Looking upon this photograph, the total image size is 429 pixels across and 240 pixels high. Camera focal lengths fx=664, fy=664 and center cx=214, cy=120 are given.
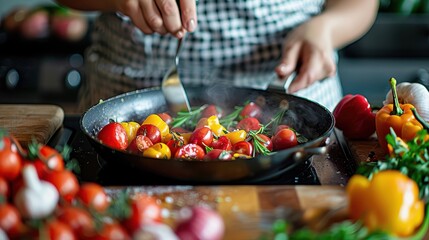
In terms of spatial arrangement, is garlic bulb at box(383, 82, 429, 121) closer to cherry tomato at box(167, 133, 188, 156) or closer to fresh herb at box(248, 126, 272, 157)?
fresh herb at box(248, 126, 272, 157)

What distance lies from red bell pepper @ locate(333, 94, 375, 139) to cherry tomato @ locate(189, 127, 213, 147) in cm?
30

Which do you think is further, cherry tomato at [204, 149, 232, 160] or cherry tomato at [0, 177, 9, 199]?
cherry tomato at [204, 149, 232, 160]

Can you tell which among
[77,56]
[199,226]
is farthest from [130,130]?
[77,56]

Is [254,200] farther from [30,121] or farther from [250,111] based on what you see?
[30,121]

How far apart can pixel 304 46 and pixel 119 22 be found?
1.61 feet

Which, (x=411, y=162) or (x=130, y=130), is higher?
(x=411, y=162)

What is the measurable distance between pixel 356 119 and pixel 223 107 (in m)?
0.28

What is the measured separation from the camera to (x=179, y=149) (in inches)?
42.6

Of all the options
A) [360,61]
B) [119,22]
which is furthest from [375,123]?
[360,61]

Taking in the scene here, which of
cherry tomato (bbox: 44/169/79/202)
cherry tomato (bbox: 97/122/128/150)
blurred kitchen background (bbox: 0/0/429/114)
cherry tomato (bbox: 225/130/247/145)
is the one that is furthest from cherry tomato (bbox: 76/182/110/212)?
blurred kitchen background (bbox: 0/0/429/114)

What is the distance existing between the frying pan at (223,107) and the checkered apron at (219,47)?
241mm

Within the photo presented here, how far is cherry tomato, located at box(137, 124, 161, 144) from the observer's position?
115 cm

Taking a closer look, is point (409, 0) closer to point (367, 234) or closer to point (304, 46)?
point (304, 46)

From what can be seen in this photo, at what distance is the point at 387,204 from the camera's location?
0.82 meters
